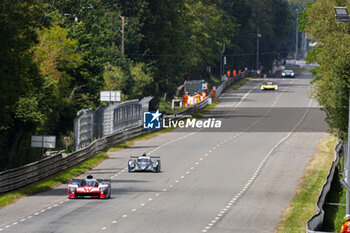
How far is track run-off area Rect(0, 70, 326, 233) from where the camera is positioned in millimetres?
32062

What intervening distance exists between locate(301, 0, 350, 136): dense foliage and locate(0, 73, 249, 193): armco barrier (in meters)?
15.6

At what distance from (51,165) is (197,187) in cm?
875

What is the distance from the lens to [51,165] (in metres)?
47.7

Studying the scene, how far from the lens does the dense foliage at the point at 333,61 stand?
2008 inches

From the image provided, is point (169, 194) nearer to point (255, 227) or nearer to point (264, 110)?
point (255, 227)

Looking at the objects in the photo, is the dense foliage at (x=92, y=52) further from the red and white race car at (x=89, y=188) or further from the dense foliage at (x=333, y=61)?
the dense foliage at (x=333, y=61)

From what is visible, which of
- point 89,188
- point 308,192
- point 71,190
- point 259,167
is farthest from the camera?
point 259,167

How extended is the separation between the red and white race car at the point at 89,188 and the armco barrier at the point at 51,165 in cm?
363

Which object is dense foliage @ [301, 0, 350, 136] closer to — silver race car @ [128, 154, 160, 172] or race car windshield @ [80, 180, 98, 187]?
silver race car @ [128, 154, 160, 172]

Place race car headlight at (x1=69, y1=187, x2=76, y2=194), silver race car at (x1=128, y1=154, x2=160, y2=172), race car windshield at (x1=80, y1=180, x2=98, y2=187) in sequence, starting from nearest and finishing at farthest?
race car headlight at (x1=69, y1=187, x2=76, y2=194), race car windshield at (x1=80, y1=180, x2=98, y2=187), silver race car at (x1=128, y1=154, x2=160, y2=172)

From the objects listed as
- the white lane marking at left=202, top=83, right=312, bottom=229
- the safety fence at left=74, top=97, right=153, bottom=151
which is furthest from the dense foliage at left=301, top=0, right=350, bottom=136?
the safety fence at left=74, top=97, right=153, bottom=151

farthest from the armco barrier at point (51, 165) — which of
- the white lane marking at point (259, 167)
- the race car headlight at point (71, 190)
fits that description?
the white lane marking at point (259, 167)

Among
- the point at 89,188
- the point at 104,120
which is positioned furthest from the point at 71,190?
the point at 104,120

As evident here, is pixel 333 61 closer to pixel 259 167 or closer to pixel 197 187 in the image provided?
pixel 259 167
